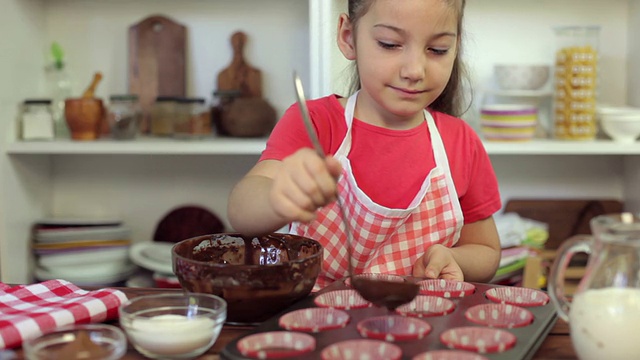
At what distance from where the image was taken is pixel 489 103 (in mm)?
2410

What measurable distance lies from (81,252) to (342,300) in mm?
1589

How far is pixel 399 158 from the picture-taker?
1.34m

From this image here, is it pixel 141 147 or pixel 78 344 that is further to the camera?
pixel 141 147

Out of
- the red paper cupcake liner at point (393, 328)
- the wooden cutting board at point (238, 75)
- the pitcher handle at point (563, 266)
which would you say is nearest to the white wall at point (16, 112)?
the wooden cutting board at point (238, 75)

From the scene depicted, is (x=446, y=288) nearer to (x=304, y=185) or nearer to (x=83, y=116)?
(x=304, y=185)

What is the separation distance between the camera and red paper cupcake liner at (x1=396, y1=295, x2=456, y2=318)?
856 mm

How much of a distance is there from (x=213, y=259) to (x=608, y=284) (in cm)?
47

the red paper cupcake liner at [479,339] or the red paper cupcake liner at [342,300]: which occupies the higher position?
the red paper cupcake liner at [342,300]

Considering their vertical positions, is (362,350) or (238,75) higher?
(238,75)

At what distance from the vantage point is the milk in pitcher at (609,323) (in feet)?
2.35

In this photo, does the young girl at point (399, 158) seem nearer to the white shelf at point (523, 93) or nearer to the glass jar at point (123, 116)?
the white shelf at point (523, 93)

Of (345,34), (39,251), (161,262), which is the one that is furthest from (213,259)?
(39,251)

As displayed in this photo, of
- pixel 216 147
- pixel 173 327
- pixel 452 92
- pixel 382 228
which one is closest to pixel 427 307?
pixel 173 327

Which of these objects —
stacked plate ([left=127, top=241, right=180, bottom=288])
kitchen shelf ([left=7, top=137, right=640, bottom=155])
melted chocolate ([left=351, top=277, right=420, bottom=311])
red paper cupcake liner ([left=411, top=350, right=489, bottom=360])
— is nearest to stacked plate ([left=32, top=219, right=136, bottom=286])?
stacked plate ([left=127, top=241, right=180, bottom=288])
